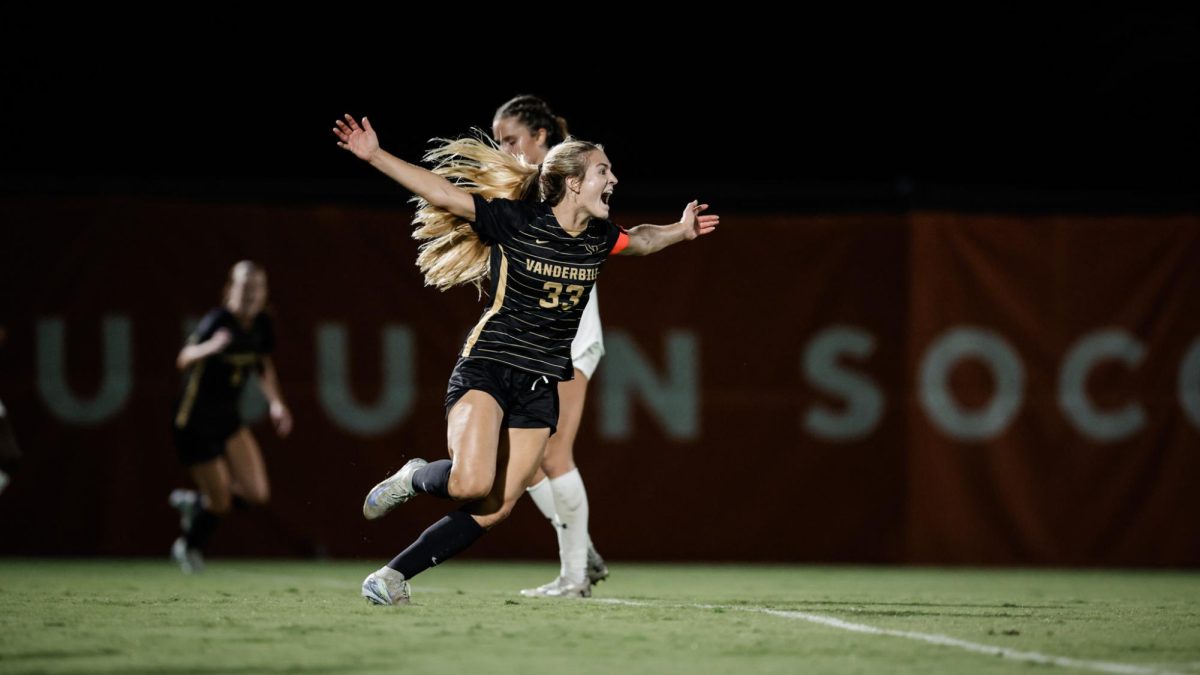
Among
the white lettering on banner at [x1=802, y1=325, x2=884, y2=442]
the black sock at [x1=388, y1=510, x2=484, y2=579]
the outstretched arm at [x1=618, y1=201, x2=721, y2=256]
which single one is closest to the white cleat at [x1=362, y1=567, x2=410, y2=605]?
the black sock at [x1=388, y1=510, x2=484, y2=579]

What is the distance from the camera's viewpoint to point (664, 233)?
733cm

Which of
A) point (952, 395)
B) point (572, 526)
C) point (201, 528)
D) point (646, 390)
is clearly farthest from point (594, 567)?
point (952, 395)

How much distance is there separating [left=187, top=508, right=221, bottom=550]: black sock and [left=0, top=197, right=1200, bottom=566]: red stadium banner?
1362mm

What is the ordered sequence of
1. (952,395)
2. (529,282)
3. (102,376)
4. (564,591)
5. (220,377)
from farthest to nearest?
(952,395) < (102,376) < (220,377) < (564,591) < (529,282)

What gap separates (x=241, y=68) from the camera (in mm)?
15797

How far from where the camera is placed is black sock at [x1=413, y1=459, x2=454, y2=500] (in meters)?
6.58

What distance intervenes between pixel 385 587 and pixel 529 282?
4.23 ft

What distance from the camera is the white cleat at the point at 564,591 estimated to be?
760 cm

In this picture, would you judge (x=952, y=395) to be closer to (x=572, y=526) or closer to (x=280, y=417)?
(x=280, y=417)

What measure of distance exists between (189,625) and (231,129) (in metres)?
10.4

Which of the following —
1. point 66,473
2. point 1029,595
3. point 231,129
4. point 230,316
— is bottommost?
point 1029,595

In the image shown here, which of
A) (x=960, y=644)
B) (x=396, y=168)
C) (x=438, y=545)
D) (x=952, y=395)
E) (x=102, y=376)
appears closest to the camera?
(x=960, y=644)

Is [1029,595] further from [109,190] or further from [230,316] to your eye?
[109,190]

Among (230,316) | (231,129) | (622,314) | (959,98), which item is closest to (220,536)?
(230,316)
